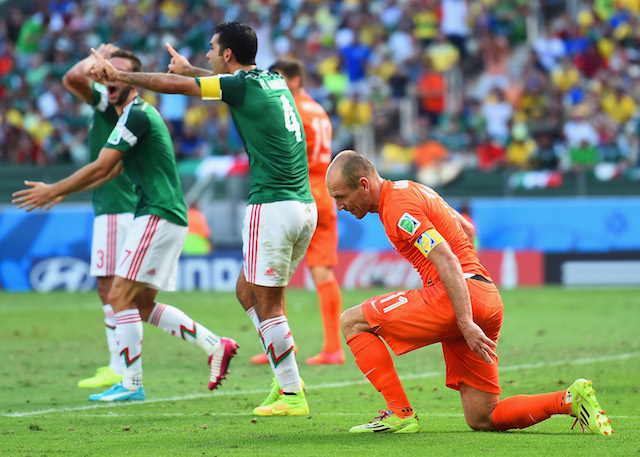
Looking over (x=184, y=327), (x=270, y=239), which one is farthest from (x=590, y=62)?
(x=270, y=239)

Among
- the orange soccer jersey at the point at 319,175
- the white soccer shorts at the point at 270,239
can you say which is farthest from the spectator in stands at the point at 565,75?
the white soccer shorts at the point at 270,239

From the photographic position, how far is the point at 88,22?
2503cm

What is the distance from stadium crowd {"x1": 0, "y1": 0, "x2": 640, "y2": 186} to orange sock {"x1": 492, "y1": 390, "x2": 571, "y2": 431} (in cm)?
1339

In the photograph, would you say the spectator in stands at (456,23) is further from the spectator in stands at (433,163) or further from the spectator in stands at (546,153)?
the spectator in stands at (546,153)

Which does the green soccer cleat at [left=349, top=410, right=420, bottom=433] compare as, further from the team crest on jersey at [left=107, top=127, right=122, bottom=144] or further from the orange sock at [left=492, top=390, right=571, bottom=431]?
the team crest on jersey at [left=107, top=127, right=122, bottom=144]

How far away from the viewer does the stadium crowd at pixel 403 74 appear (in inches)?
802

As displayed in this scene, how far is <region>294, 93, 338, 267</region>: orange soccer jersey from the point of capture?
29.1ft

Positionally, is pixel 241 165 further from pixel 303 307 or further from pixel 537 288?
pixel 537 288

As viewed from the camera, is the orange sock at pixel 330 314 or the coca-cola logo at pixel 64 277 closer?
the orange sock at pixel 330 314

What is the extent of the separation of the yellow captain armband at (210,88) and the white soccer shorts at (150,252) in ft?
4.90

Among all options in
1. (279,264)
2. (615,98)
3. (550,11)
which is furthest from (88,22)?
(279,264)

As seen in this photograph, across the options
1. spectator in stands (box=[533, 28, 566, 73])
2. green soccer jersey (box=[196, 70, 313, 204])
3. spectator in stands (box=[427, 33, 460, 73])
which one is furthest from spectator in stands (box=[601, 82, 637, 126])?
green soccer jersey (box=[196, 70, 313, 204])

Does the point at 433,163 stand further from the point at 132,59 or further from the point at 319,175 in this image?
the point at 132,59

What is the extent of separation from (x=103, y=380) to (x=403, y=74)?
15.6m
